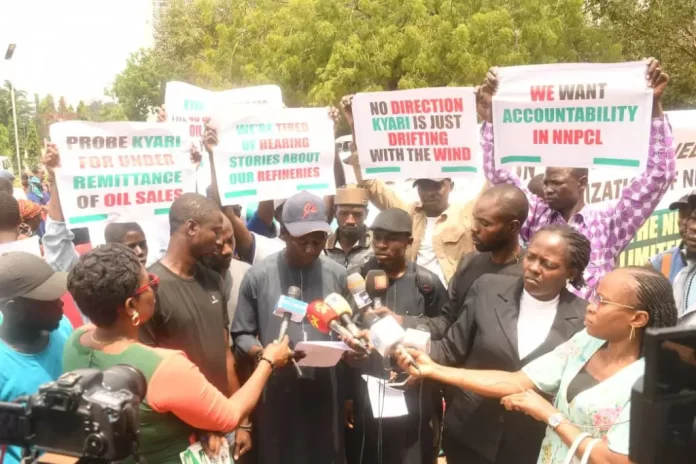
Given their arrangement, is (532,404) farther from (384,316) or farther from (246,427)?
(246,427)

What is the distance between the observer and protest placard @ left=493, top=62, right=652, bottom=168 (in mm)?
4125

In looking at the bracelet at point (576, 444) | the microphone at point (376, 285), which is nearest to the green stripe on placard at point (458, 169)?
the microphone at point (376, 285)

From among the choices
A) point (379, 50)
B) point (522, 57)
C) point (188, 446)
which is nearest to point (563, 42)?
point (522, 57)

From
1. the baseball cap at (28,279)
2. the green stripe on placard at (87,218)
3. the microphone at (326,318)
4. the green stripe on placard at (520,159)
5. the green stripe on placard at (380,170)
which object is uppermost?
the green stripe on placard at (520,159)

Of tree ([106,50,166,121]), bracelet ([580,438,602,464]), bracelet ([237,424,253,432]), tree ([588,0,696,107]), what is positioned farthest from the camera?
tree ([106,50,166,121])

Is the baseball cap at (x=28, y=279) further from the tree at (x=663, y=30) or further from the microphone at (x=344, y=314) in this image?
the tree at (x=663, y=30)

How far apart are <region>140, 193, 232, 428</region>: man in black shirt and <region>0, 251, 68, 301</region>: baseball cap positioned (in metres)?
0.60

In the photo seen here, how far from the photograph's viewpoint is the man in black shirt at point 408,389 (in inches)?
170

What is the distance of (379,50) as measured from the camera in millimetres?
18500

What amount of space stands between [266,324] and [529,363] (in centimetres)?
163

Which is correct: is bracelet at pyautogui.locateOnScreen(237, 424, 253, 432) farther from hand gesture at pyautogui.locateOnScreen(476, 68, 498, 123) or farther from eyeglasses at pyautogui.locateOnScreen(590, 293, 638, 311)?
hand gesture at pyautogui.locateOnScreen(476, 68, 498, 123)

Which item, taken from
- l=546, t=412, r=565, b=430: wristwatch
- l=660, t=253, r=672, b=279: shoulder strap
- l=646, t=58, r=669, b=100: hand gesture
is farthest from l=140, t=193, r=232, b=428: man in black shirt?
l=660, t=253, r=672, b=279: shoulder strap

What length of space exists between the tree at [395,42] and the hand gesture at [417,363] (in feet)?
50.9

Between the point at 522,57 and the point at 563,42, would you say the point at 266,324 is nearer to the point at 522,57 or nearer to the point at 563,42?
the point at 522,57
